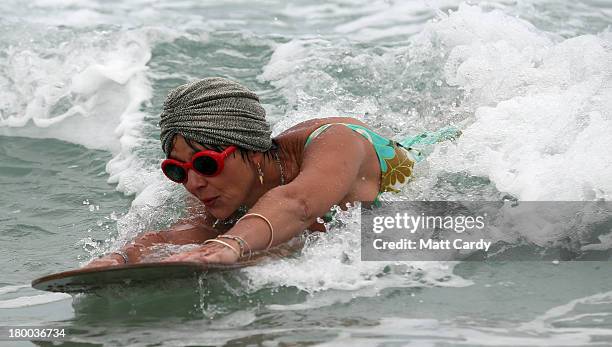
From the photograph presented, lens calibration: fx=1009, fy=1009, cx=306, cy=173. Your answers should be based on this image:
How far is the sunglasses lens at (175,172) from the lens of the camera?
4621mm

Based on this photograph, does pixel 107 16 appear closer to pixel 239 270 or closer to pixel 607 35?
pixel 607 35

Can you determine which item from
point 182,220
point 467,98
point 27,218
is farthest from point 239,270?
point 467,98

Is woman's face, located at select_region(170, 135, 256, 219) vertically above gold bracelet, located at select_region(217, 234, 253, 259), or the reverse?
woman's face, located at select_region(170, 135, 256, 219)

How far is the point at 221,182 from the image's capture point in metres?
4.64

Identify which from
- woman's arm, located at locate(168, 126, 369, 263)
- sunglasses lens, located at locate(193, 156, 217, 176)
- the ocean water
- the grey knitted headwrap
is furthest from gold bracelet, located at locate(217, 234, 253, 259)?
the grey knitted headwrap

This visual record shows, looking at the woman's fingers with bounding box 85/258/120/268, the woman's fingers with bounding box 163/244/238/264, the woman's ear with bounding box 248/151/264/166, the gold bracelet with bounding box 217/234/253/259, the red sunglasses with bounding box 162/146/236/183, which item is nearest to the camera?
the woman's fingers with bounding box 163/244/238/264

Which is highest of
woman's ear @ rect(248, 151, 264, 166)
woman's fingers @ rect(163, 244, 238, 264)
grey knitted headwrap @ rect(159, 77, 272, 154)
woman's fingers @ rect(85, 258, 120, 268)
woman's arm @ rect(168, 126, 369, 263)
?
grey knitted headwrap @ rect(159, 77, 272, 154)

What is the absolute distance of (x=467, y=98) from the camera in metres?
7.30

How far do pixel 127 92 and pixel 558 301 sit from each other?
222 inches

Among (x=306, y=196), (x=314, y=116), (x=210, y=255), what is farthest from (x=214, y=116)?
(x=314, y=116)

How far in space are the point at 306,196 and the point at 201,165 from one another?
52cm

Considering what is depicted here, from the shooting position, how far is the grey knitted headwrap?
461 cm

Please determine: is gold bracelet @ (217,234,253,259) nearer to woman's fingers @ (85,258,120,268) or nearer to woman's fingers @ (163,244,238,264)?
woman's fingers @ (163,244,238,264)

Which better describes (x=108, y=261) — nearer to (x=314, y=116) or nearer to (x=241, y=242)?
(x=241, y=242)
